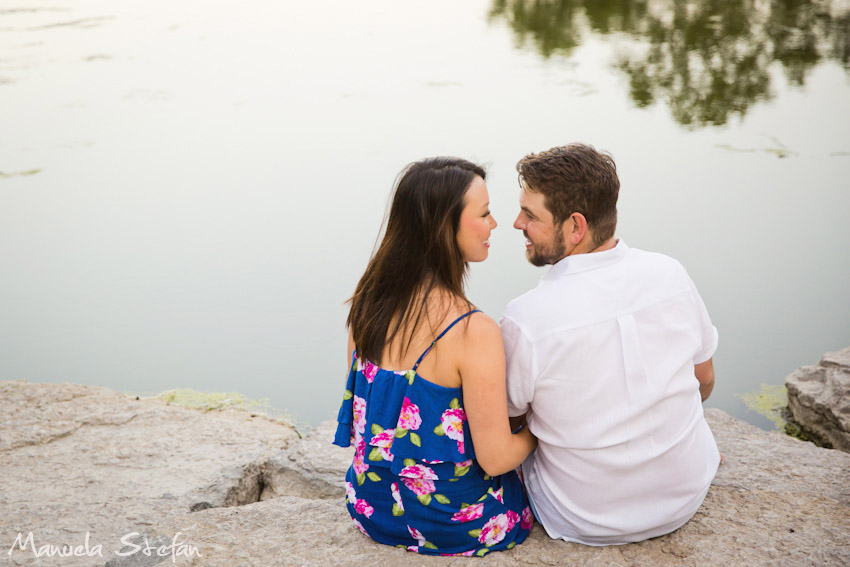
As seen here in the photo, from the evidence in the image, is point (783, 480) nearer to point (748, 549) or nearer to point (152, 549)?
point (748, 549)

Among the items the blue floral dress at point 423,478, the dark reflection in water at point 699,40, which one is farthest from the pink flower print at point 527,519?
the dark reflection in water at point 699,40

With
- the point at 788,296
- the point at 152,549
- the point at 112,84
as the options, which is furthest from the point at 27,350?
the point at 788,296

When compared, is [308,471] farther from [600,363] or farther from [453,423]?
[600,363]

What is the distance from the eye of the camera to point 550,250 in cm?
190

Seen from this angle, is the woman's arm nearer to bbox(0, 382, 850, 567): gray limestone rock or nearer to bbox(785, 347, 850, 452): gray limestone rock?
bbox(0, 382, 850, 567): gray limestone rock

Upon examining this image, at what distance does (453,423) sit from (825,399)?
211 centimetres

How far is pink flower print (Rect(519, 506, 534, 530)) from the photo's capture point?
6.63 ft

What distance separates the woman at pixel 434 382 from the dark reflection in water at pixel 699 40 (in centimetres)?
530

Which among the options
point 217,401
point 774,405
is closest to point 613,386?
point 774,405

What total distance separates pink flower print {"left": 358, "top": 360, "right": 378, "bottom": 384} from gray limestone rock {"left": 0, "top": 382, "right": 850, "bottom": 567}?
0.46 metres

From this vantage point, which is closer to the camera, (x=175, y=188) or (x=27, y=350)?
(x=27, y=350)

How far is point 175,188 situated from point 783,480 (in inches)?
197

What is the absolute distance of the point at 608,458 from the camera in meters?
1.82

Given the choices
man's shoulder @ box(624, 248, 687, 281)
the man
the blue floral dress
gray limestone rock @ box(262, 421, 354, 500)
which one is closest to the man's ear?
the man
